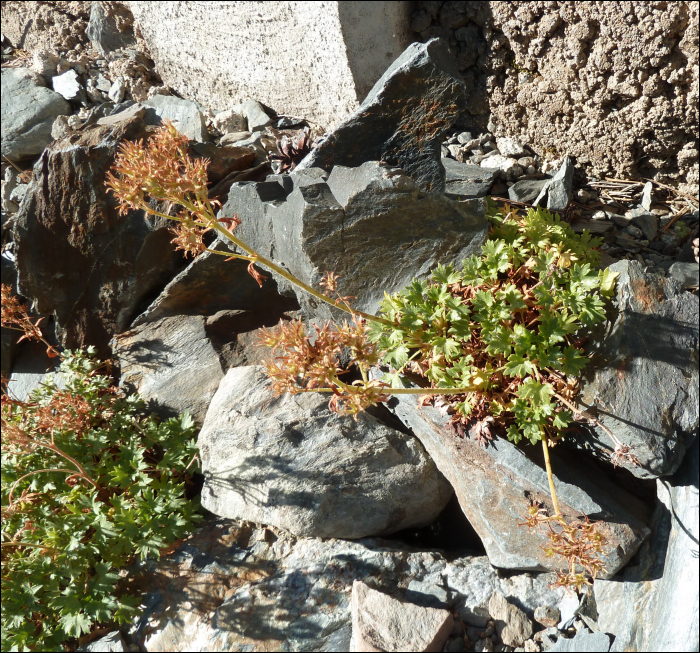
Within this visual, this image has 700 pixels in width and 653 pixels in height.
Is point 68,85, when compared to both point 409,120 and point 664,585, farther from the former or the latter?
point 664,585

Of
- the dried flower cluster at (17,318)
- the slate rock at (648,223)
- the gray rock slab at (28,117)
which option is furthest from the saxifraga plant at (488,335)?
the gray rock slab at (28,117)

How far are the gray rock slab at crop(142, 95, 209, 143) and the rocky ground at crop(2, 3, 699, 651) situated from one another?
442mm

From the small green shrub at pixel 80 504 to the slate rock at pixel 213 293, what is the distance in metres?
0.76

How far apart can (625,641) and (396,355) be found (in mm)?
1728

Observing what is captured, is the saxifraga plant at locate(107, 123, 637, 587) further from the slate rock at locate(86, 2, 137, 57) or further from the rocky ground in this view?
the slate rock at locate(86, 2, 137, 57)

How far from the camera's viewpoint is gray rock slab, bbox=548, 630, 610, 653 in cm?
282

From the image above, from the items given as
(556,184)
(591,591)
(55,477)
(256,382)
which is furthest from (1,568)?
(556,184)

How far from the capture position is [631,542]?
9.88ft

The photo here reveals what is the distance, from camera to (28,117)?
5969 millimetres

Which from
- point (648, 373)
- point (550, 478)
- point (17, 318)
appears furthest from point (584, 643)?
point (17, 318)

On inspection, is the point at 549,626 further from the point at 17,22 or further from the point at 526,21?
the point at 17,22

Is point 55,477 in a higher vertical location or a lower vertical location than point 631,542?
A: higher

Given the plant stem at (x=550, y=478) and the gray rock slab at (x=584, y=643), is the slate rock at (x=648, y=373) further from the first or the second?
the gray rock slab at (x=584, y=643)

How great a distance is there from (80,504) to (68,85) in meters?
4.68
